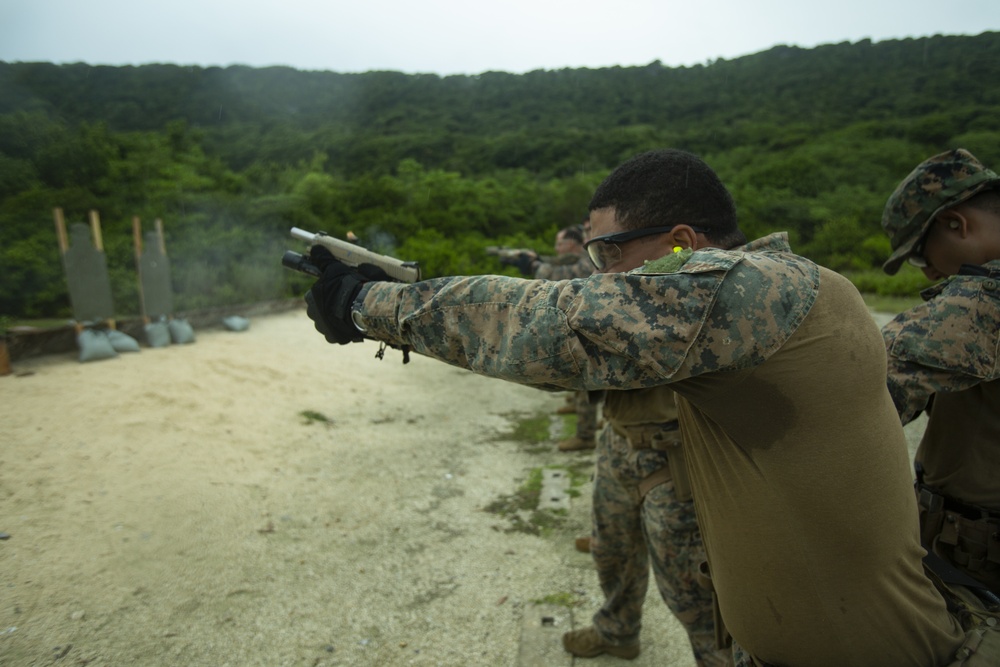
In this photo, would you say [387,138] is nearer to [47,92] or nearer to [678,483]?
[47,92]

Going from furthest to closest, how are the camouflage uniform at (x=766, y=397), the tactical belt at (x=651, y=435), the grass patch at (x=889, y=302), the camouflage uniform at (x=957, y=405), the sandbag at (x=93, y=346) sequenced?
the grass patch at (x=889, y=302) → the sandbag at (x=93, y=346) → the tactical belt at (x=651, y=435) → the camouflage uniform at (x=957, y=405) → the camouflage uniform at (x=766, y=397)

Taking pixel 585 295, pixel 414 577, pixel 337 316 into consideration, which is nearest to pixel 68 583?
pixel 414 577

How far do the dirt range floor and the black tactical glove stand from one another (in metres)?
1.96

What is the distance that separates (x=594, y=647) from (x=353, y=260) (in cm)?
208

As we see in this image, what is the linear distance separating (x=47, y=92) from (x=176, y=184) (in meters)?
6.03

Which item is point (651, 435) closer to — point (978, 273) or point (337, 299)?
point (978, 273)

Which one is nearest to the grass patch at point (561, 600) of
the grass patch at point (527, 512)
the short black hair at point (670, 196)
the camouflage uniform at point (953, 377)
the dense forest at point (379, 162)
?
the grass patch at point (527, 512)

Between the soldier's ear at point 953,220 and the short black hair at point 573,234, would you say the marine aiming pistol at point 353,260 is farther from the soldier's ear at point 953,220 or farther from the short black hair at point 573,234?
the short black hair at point 573,234

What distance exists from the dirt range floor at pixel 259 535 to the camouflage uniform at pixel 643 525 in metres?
0.38

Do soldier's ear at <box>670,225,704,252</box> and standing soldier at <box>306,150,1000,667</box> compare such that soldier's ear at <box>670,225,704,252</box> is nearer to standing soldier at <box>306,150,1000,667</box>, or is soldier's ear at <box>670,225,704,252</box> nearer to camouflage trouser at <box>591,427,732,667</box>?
standing soldier at <box>306,150,1000,667</box>

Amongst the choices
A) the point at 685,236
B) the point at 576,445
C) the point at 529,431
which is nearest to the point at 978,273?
the point at 685,236

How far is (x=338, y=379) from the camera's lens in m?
7.42

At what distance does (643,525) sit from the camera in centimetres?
241

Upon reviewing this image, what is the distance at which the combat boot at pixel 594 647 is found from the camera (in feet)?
8.95
